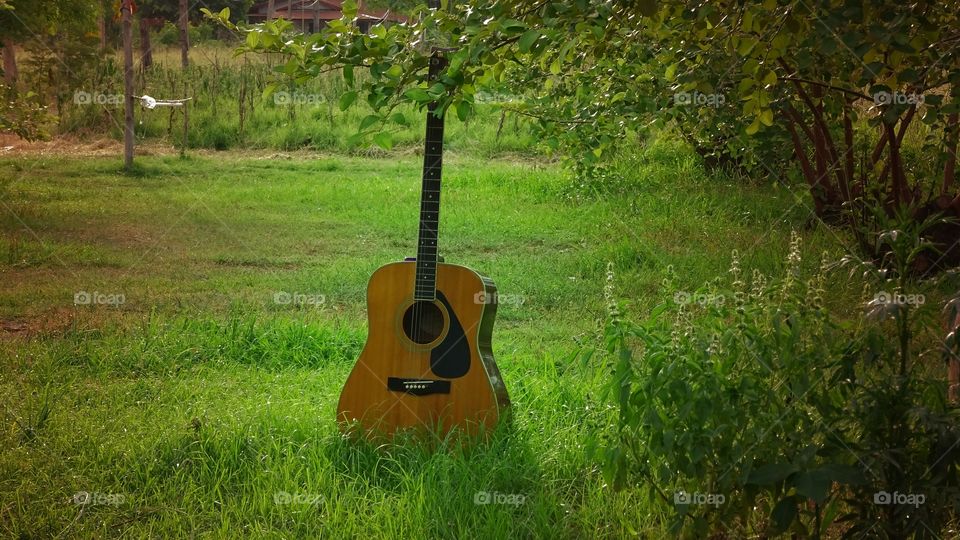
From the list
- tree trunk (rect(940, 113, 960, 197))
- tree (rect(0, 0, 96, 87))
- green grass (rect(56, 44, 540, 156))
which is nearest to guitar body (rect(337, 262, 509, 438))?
tree trunk (rect(940, 113, 960, 197))

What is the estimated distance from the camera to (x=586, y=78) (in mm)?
4070

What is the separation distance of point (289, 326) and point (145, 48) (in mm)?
5125

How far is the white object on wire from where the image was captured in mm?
7471

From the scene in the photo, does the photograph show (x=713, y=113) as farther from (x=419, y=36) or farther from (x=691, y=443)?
(x=691, y=443)

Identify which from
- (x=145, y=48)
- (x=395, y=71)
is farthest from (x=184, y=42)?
Answer: (x=395, y=71)

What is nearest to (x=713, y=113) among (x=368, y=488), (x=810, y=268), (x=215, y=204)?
(x=810, y=268)

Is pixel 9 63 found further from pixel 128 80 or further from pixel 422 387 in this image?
pixel 422 387

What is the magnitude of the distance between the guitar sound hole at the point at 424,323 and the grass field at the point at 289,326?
1.10 ft

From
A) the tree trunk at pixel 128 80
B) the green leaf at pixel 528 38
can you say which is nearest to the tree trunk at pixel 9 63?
the tree trunk at pixel 128 80

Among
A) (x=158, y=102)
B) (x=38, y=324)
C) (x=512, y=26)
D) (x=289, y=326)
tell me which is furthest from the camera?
(x=158, y=102)

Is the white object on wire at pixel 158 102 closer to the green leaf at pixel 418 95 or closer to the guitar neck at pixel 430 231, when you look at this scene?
the guitar neck at pixel 430 231

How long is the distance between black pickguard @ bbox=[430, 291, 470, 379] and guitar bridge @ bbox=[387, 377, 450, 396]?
3 centimetres

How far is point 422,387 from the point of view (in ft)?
9.13

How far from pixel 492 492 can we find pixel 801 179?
11.6 ft
